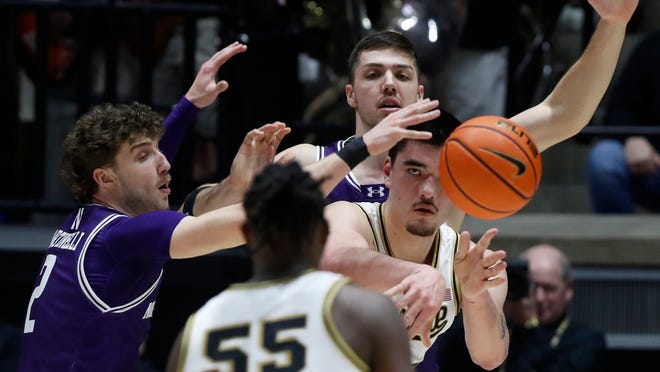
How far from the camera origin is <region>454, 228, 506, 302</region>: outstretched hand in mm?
5012

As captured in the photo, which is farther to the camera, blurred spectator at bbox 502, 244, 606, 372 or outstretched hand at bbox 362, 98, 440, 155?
blurred spectator at bbox 502, 244, 606, 372

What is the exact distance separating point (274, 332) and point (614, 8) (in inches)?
96.5

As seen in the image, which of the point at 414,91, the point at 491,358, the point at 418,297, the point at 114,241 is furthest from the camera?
the point at 414,91

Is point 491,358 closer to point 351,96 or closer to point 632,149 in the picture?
point 351,96

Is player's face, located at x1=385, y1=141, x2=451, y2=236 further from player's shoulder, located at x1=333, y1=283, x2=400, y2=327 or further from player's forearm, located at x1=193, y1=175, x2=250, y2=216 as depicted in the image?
player's shoulder, located at x1=333, y1=283, x2=400, y2=327

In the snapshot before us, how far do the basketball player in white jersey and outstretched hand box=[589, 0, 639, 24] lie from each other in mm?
2123

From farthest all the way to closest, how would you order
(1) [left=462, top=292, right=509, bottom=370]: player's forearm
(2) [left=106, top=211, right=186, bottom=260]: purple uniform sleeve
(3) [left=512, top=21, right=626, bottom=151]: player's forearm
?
(3) [left=512, top=21, right=626, bottom=151]: player's forearm, (1) [left=462, top=292, right=509, bottom=370]: player's forearm, (2) [left=106, top=211, right=186, bottom=260]: purple uniform sleeve

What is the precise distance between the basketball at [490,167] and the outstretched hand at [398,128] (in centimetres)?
25

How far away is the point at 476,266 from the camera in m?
5.05

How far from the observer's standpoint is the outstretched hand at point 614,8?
5691mm

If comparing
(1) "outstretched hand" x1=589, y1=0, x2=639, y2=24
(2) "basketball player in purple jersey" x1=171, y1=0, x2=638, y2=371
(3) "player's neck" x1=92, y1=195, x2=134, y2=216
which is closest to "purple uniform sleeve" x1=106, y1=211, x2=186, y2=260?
(3) "player's neck" x1=92, y1=195, x2=134, y2=216

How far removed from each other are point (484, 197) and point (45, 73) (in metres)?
4.19

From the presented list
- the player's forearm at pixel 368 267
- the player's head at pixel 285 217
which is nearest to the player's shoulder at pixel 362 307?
the player's head at pixel 285 217

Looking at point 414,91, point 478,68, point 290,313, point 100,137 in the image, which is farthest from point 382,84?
point 478,68
